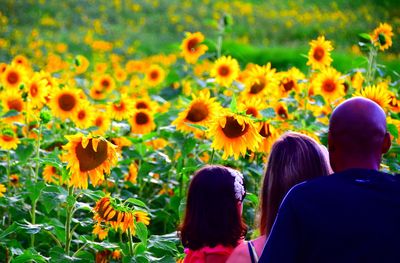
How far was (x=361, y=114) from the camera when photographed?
194 cm

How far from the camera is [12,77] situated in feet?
14.9

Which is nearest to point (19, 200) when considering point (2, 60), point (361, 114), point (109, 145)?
point (109, 145)

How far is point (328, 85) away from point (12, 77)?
1630 mm

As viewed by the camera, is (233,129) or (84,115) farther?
(84,115)

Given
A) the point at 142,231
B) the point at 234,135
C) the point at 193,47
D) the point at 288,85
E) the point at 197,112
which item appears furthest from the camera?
the point at 193,47

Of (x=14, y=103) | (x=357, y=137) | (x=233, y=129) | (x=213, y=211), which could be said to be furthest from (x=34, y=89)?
(x=357, y=137)

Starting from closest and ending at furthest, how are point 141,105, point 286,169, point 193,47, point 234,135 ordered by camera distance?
point 286,169 → point 234,135 → point 141,105 → point 193,47

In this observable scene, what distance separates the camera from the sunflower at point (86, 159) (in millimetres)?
2941

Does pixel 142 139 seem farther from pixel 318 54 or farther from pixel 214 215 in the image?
pixel 214 215

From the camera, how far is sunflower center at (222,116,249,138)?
3180 mm

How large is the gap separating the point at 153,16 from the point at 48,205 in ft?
40.4

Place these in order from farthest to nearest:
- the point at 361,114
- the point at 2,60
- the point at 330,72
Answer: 1. the point at 2,60
2. the point at 330,72
3. the point at 361,114

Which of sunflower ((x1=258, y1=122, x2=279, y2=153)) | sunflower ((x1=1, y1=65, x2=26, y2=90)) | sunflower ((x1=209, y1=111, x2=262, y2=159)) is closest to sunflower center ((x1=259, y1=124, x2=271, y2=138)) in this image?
sunflower ((x1=258, y1=122, x2=279, y2=153))

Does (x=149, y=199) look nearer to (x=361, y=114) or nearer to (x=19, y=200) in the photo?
(x=19, y=200)
